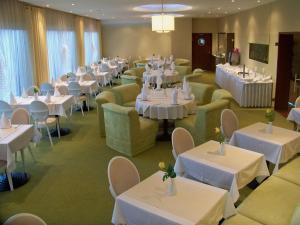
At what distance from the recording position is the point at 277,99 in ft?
29.7

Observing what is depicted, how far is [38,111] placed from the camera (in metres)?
6.22

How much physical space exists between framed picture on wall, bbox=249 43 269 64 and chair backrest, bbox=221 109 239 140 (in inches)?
209

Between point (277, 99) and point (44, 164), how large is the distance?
6627mm

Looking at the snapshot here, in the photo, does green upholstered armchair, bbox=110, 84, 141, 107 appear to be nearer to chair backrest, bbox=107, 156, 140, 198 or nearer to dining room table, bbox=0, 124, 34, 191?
dining room table, bbox=0, 124, 34, 191

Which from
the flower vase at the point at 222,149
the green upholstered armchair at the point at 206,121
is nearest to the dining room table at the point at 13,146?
the flower vase at the point at 222,149

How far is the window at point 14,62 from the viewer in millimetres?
8031

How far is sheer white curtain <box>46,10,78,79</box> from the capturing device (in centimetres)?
1123

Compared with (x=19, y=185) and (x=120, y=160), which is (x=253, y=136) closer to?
(x=120, y=160)

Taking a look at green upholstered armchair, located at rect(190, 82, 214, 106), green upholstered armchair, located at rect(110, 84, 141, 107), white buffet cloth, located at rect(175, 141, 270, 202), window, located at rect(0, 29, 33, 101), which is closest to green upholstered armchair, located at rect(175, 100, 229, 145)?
green upholstered armchair, located at rect(190, 82, 214, 106)

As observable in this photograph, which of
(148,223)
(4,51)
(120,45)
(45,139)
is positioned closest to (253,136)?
(148,223)

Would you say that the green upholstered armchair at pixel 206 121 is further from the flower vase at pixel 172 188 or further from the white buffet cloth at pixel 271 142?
the flower vase at pixel 172 188

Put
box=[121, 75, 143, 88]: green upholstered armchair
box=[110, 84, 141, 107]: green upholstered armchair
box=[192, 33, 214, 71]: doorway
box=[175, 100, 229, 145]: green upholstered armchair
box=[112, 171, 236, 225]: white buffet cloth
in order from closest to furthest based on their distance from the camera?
box=[112, 171, 236, 225]: white buffet cloth < box=[175, 100, 229, 145]: green upholstered armchair < box=[110, 84, 141, 107]: green upholstered armchair < box=[121, 75, 143, 88]: green upholstered armchair < box=[192, 33, 214, 71]: doorway

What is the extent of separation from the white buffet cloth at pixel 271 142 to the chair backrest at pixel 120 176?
1993 mm

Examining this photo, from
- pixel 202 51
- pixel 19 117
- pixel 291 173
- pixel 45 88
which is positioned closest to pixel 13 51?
pixel 45 88
